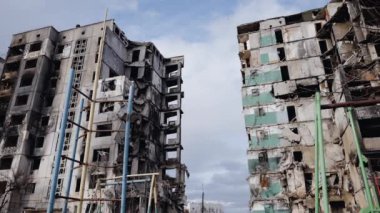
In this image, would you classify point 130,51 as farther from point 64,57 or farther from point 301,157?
point 301,157

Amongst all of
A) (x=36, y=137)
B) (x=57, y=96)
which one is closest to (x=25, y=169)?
(x=36, y=137)

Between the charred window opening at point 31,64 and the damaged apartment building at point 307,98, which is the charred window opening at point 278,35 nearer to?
the damaged apartment building at point 307,98

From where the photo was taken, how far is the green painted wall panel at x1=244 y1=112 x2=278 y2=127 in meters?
35.1

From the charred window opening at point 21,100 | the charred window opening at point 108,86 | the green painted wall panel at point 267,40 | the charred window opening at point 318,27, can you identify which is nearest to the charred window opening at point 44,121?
the charred window opening at point 21,100

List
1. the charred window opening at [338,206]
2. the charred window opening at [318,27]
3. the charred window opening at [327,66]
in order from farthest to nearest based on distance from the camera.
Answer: the charred window opening at [318,27]
the charred window opening at [327,66]
the charred window opening at [338,206]

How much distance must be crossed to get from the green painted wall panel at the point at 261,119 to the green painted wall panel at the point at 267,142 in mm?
1682

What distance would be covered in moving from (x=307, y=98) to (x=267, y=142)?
659 cm

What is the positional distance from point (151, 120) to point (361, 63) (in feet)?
82.9

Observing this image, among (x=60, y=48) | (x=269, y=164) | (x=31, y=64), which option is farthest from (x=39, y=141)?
(x=269, y=164)

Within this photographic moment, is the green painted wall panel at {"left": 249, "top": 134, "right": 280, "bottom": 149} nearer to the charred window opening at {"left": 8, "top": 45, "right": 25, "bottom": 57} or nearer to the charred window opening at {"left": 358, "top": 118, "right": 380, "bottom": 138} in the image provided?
the charred window opening at {"left": 358, "top": 118, "right": 380, "bottom": 138}

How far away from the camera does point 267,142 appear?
112 feet

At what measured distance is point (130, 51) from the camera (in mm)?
51062

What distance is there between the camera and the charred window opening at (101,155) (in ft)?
118

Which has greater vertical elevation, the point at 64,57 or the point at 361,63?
the point at 64,57
